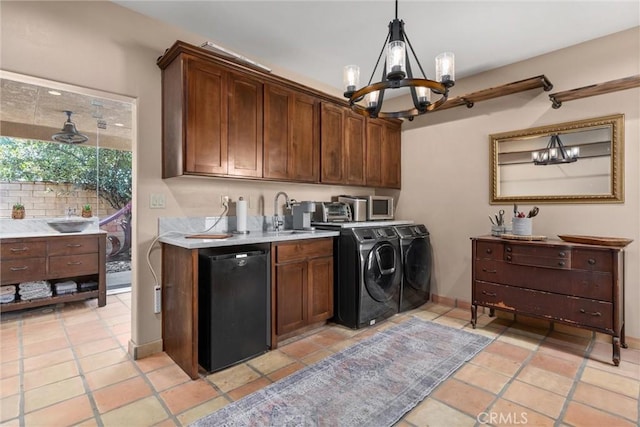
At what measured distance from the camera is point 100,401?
74.2 inches

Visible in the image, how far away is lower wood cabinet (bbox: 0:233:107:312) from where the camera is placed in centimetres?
330

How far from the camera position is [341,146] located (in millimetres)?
3523

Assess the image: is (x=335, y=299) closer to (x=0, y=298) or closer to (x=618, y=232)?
(x=618, y=232)

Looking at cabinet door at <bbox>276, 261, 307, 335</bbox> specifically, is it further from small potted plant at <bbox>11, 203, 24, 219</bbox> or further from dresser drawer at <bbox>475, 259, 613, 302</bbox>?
small potted plant at <bbox>11, 203, 24, 219</bbox>

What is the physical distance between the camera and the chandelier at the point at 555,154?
115 inches

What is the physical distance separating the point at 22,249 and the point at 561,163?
5546 millimetres

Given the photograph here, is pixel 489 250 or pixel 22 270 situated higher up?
pixel 489 250

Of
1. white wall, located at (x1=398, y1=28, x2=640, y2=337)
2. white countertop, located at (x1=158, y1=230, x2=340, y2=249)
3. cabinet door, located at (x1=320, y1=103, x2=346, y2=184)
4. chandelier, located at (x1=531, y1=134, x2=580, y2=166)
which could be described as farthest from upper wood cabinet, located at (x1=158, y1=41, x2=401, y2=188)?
chandelier, located at (x1=531, y1=134, x2=580, y2=166)

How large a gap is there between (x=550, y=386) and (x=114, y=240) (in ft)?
17.3

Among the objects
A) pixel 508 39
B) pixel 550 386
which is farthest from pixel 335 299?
pixel 508 39

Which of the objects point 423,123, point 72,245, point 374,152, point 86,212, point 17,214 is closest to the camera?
point 72,245

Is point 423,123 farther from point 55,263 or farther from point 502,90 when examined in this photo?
point 55,263

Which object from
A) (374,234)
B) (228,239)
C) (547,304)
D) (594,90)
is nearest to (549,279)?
(547,304)

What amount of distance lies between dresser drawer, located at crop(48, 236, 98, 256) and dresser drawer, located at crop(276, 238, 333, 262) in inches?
104
